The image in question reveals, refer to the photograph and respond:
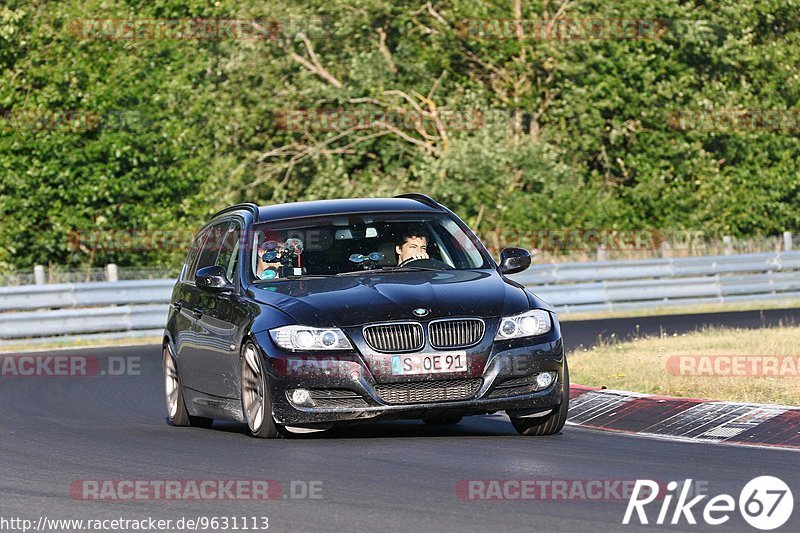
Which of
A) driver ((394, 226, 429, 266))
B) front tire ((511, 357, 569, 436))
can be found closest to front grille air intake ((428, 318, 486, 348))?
front tire ((511, 357, 569, 436))

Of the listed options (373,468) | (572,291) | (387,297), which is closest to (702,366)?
(387,297)

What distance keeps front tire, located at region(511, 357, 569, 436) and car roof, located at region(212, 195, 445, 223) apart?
193cm

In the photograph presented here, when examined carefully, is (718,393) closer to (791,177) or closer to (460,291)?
(460,291)

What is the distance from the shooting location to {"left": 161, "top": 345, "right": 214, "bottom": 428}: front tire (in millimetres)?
12719

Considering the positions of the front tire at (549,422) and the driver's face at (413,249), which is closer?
the front tire at (549,422)

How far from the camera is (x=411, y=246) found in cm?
1162

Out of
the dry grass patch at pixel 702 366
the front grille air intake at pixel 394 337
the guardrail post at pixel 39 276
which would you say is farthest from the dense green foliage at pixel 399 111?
the front grille air intake at pixel 394 337

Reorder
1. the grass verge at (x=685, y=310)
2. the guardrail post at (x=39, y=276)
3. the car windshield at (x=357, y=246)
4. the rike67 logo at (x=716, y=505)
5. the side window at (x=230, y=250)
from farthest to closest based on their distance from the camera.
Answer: the grass verge at (x=685, y=310) → the guardrail post at (x=39, y=276) → the side window at (x=230, y=250) → the car windshield at (x=357, y=246) → the rike67 logo at (x=716, y=505)

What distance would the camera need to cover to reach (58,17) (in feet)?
123

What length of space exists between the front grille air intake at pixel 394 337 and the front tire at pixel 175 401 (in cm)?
284

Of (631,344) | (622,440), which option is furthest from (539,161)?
(622,440)

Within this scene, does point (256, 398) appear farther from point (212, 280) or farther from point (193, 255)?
point (193, 255)

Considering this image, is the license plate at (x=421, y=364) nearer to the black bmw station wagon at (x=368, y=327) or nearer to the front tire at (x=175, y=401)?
the black bmw station wagon at (x=368, y=327)

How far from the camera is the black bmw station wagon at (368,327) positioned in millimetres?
10086
